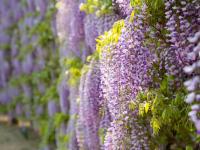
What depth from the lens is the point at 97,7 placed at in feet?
15.9

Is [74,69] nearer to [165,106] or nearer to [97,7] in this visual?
[97,7]

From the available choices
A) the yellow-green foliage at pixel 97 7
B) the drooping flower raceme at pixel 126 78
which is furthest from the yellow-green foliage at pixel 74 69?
the drooping flower raceme at pixel 126 78

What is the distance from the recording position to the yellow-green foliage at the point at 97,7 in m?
4.54

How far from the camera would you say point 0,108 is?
13.0 m

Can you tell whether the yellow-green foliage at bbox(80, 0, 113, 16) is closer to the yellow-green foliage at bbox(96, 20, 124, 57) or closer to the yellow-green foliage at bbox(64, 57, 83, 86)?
the yellow-green foliage at bbox(96, 20, 124, 57)

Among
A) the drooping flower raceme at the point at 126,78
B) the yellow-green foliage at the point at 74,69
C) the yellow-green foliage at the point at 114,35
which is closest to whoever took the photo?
the drooping flower raceme at the point at 126,78

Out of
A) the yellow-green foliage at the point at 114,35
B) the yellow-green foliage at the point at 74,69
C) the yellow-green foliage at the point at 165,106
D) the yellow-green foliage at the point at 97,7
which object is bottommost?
the yellow-green foliage at the point at 165,106

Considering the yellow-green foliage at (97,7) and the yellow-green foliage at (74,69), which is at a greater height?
the yellow-green foliage at (97,7)

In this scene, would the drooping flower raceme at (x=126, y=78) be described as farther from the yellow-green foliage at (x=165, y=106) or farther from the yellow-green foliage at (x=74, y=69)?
the yellow-green foliage at (x=74, y=69)

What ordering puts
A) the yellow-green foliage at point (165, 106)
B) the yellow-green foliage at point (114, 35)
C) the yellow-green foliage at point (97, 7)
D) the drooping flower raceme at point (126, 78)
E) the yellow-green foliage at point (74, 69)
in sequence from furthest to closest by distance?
the yellow-green foliage at point (74, 69) → the yellow-green foliage at point (97, 7) → the yellow-green foliage at point (114, 35) → the drooping flower raceme at point (126, 78) → the yellow-green foliage at point (165, 106)

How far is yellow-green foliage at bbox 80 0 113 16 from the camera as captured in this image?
4535mm

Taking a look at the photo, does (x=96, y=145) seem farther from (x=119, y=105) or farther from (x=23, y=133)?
(x=23, y=133)

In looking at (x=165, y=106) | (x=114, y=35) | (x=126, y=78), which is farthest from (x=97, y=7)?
(x=165, y=106)

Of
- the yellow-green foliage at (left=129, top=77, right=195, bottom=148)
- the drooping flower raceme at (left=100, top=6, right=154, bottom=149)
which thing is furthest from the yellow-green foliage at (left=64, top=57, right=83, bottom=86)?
the yellow-green foliage at (left=129, top=77, right=195, bottom=148)
